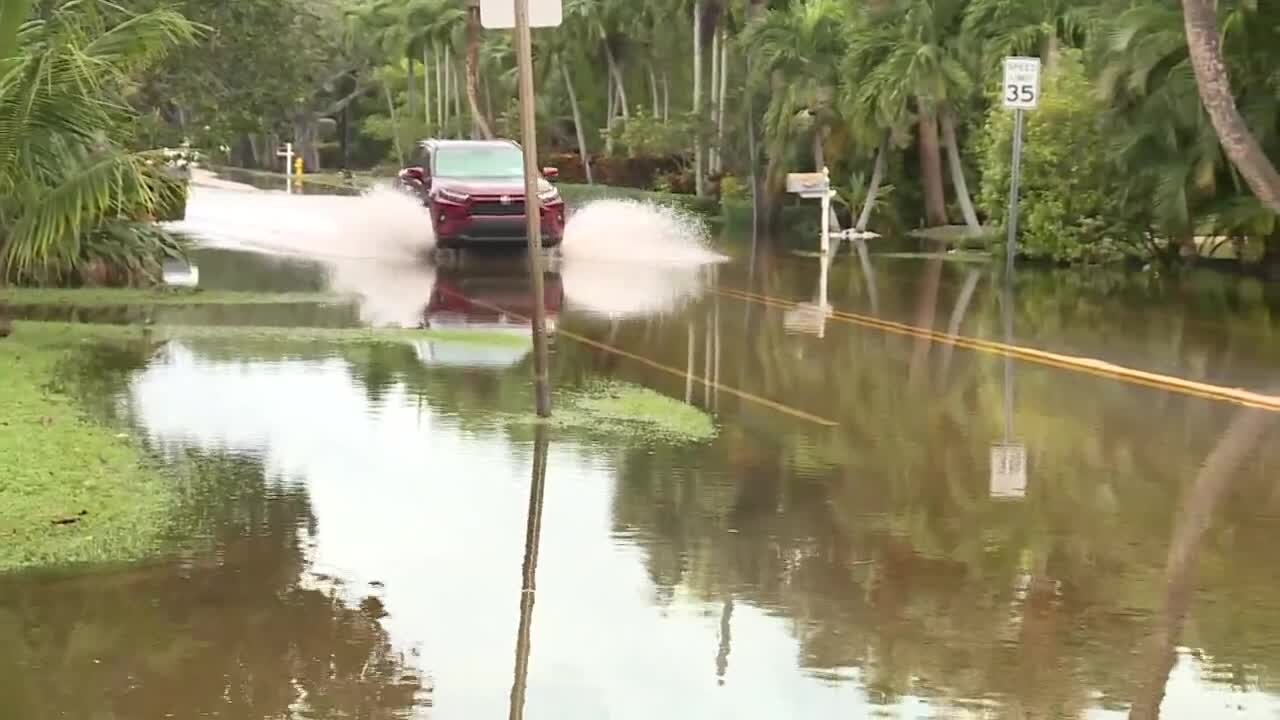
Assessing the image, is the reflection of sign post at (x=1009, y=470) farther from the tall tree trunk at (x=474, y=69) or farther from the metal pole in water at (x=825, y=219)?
the tall tree trunk at (x=474, y=69)

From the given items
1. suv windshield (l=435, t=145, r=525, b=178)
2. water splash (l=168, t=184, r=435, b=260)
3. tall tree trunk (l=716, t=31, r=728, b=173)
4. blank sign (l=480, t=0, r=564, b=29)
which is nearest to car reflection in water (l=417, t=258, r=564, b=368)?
suv windshield (l=435, t=145, r=525, b=178)

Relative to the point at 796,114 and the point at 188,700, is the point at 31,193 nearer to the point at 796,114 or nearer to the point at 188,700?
the point at 188,700

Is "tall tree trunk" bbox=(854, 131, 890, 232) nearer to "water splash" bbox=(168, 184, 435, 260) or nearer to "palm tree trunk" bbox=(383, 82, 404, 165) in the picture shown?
"water splash" bbox=(168, 184, 435, 260)

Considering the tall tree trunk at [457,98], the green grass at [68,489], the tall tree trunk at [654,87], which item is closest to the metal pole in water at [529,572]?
the green grass at [68,489]

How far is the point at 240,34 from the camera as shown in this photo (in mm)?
24922

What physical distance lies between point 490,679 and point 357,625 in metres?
0.86

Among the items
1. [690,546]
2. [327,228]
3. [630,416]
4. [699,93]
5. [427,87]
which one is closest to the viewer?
[690,546]

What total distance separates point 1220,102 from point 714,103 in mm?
25691

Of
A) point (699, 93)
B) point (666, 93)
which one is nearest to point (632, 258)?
point (699, 93)

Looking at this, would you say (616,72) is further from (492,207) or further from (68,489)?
(68,489)

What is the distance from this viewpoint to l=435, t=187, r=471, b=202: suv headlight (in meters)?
24.9

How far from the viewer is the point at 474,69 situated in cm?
6681

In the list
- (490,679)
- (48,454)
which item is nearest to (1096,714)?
(490,679)

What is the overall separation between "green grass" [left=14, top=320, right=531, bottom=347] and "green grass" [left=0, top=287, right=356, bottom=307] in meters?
2.06
